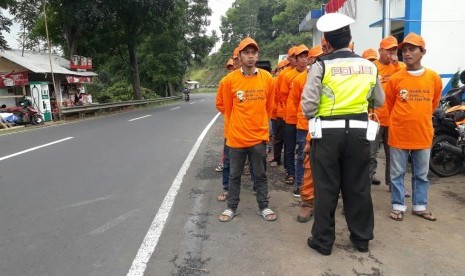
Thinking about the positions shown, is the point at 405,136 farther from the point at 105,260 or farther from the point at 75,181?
the point at 75,181

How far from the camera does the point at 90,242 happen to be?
13.1ft

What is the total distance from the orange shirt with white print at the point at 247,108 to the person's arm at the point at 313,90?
1.00 meters

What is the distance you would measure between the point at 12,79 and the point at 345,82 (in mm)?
17125

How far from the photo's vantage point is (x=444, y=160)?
6.09 metres

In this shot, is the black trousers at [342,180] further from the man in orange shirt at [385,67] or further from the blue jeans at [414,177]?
the man in orange shirt at [385,67]

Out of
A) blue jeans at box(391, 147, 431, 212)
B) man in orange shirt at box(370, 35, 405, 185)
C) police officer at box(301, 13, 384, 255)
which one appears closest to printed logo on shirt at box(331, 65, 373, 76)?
police officer at box(301, 13, 384, 255)

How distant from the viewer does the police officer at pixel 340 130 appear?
3.54 meters

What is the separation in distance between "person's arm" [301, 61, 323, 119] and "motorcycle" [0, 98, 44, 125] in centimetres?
1496

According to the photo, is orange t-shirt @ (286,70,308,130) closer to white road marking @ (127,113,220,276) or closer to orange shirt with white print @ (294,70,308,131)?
orange shirt with white print @ (294,70,308,131)

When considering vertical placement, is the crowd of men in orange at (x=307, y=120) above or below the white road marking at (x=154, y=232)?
above

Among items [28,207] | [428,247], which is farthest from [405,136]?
[28,207]

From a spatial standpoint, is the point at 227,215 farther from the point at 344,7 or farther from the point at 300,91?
the point at 344,7

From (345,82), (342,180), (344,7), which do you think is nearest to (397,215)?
(342,180)

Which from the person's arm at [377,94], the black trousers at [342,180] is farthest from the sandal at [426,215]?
the person's arm at [377,94]
